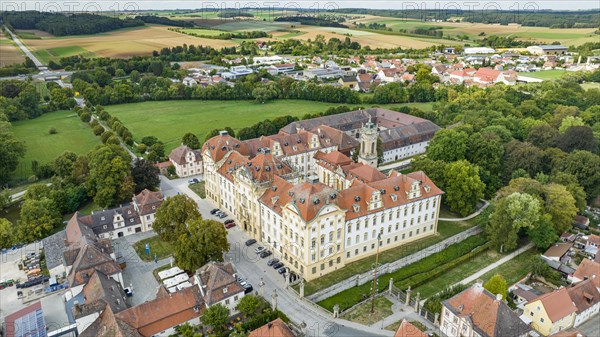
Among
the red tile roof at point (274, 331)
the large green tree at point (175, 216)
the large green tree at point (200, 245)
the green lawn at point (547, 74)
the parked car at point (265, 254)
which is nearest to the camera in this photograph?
the red tile roof at point (274, 331)

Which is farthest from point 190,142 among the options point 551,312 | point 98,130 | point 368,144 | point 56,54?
point 56,54

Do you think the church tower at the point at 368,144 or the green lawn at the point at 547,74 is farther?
the green lawn at the point at 547,74

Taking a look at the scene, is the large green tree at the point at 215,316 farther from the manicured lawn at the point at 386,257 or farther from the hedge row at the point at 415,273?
the hedge row at the point at 415,273

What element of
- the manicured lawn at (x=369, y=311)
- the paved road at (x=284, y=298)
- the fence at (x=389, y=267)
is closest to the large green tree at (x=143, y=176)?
the paved road at (x=284, y=298)

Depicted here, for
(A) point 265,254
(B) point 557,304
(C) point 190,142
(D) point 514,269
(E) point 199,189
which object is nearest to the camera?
(B) point 557,304

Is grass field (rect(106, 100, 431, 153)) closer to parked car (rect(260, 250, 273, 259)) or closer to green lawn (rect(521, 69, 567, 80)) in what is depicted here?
parked car (rect(260, 250, 273, 259))

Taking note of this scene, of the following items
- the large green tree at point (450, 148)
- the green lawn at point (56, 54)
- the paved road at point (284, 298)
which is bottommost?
the paved road at point (284, 298)

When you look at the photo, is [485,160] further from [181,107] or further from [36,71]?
[36,71]

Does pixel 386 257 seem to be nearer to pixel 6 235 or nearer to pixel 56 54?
pixel 6 235
